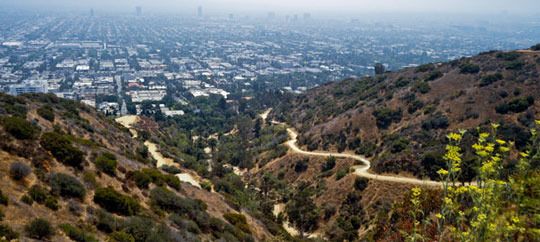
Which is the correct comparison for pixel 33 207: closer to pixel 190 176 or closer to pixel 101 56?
pixel 190 176

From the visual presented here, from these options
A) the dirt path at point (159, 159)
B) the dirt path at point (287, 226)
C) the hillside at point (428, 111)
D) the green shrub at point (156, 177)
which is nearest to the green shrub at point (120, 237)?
the green shrub at point (156, 177)

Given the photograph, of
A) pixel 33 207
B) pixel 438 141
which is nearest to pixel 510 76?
pixel 438 141

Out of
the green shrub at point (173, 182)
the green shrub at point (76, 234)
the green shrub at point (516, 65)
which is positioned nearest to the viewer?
the green shrub at point (76, 234)

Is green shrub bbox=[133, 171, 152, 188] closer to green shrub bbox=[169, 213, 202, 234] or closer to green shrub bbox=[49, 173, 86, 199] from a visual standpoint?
green shrub bbox=[169, 213, 202, 234]

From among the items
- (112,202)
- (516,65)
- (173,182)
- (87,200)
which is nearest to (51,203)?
(87,200)

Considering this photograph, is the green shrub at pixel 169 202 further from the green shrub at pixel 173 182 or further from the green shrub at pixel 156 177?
the green shrub at pixel 173 182
